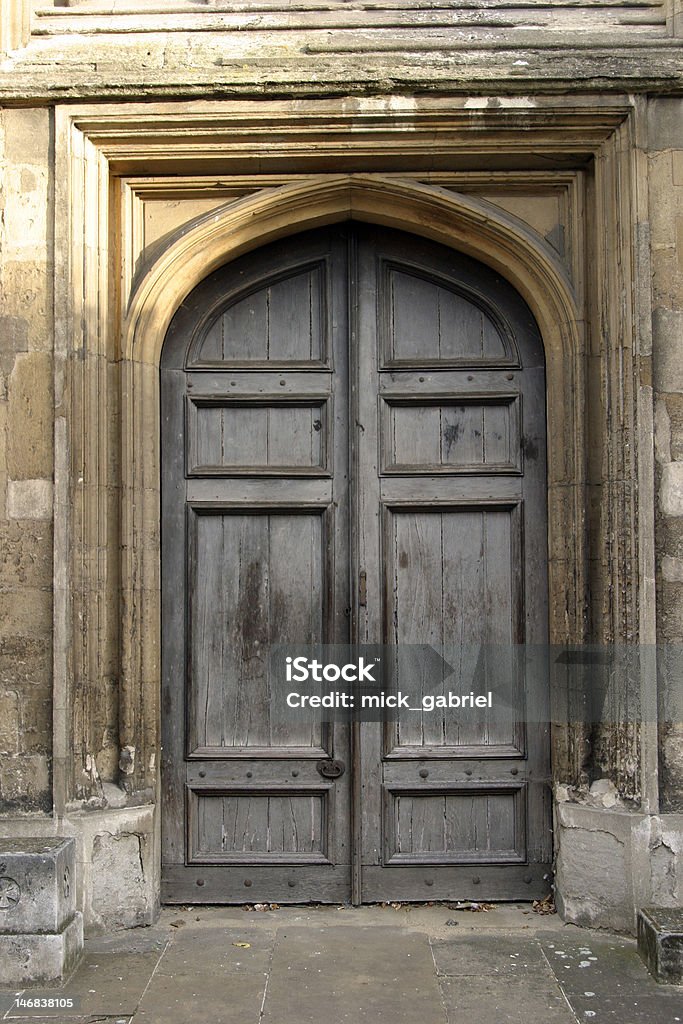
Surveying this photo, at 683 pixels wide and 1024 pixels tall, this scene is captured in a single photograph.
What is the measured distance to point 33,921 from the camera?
12.9 ft

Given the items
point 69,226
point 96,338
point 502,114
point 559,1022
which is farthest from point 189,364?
point 559,1022

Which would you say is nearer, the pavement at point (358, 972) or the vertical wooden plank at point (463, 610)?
the pavement at point (358, 972)

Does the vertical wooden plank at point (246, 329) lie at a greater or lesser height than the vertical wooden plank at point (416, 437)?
greater

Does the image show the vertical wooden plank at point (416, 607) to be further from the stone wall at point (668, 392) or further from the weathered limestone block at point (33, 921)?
the weathered limestone block at point (33, 921)

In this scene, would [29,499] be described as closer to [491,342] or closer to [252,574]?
[252,574]

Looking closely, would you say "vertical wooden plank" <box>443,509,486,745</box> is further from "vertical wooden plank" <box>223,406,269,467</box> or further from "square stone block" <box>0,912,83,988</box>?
"square stone block" <box>0,912,83,988</box>

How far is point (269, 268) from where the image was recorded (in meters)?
5.00

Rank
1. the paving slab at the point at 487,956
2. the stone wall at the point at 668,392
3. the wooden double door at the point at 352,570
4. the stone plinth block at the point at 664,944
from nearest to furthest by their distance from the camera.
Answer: the stone plinth block at the point at 664,944, the paving slab at the point at 487,956, the stone wall at the point at 668,392, the wooden double door at the point at 352,570

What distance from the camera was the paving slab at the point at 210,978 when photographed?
144 inches

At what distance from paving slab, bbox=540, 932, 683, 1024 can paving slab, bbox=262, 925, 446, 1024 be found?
51cm

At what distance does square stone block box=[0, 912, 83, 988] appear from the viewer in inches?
153

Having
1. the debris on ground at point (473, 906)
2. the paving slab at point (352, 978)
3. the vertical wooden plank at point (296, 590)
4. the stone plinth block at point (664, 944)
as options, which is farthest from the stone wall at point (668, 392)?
the vertical wooden plank at point (296, 590)

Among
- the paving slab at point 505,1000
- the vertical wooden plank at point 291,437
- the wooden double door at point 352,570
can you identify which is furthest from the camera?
the vertical wooden plank at point 291,437

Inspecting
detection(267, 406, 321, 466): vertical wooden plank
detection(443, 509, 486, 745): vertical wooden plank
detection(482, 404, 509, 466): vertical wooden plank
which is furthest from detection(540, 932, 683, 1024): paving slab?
detection(267, 406, 321, 466): vertical wooden plank
